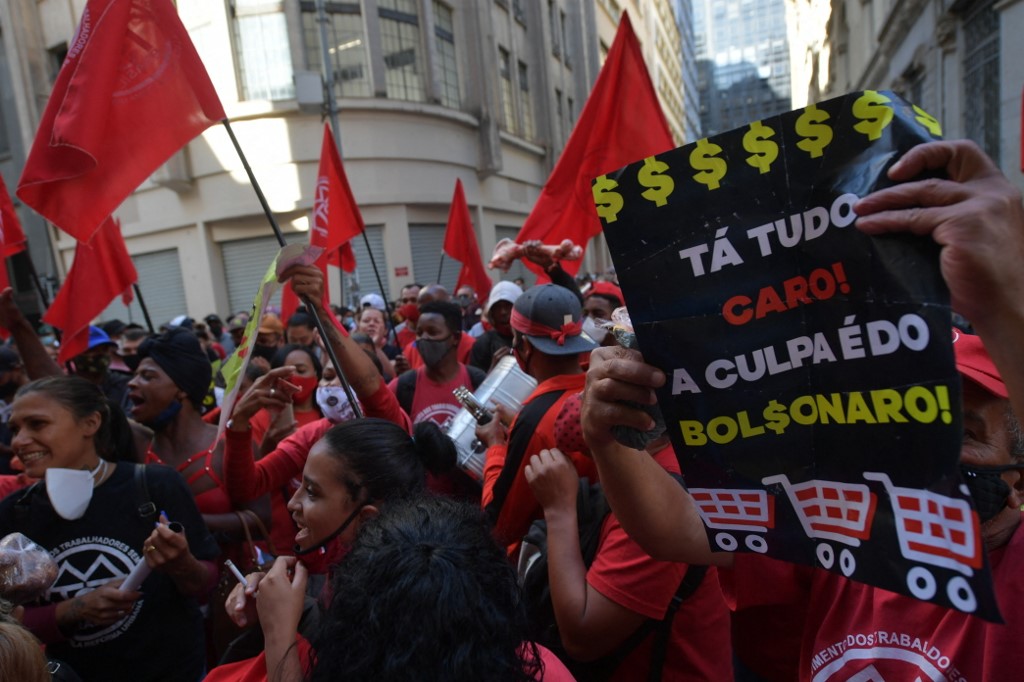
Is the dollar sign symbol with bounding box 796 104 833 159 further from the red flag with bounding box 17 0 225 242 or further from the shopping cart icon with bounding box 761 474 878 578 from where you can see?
the red flag with bounding box 17 0 225 242

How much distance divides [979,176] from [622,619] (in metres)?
1.28

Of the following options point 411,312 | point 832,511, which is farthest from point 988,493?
point 411,312

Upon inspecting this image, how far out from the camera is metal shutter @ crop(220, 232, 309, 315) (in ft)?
55.7

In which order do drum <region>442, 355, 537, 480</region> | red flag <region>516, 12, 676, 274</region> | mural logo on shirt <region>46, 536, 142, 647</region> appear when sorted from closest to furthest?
mural logo on shirt <region>46, 536, 142, 647</region>, drum <region>442, 355, 537, 480</region>, red flag <region>516, 12, 676, 274</region>

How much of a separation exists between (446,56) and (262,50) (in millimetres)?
5535

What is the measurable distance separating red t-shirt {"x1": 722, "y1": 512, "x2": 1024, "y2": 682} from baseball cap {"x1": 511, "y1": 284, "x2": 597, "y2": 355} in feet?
3.84

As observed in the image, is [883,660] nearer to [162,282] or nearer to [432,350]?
[432,350]

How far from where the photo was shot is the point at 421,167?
17734 mm

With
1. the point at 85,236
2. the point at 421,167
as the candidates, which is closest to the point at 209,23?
the point at 421,167

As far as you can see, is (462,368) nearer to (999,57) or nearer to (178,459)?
(178,459)

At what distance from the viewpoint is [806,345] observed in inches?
40.9

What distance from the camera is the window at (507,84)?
22172mm

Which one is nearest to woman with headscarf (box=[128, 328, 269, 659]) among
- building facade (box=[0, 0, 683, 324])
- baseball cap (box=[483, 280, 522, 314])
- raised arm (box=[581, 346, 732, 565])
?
raised arm (box=[581, 346, 732, 565])

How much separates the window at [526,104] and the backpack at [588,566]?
76.0ft
